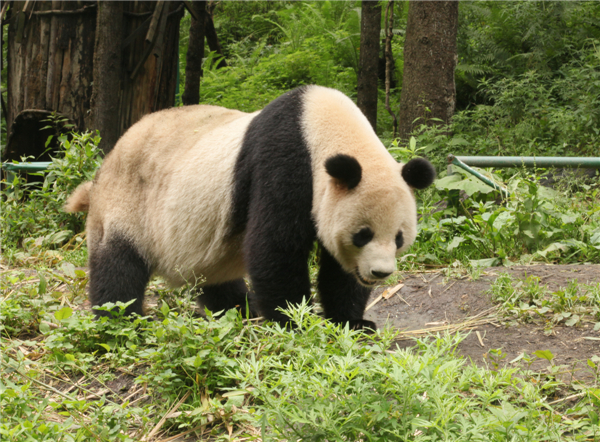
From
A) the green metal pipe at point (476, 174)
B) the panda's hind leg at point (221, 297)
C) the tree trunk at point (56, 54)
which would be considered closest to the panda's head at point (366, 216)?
the panda's hind leg at point (221, 297)

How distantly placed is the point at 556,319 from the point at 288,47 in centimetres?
996

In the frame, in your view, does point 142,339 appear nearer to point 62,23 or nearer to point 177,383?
point 177,383

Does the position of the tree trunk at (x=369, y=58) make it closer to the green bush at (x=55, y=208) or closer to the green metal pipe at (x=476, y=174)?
the green metal pipe at (x=476, y=174)

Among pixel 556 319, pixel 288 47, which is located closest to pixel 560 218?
pixel 556 319

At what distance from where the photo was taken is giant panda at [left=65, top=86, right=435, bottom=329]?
324cm

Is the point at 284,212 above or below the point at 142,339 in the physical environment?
above

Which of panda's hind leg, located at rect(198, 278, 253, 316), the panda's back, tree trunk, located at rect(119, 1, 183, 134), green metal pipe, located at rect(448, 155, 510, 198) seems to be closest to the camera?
the panda's back

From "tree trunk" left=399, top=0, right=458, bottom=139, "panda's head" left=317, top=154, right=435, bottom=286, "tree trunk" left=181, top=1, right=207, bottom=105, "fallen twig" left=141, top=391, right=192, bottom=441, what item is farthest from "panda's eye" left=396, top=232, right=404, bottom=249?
"tree trunk" left=181, top=1, right=207, bottom=105

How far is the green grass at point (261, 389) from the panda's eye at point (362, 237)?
0.69 metres

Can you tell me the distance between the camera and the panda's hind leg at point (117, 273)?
3.82m

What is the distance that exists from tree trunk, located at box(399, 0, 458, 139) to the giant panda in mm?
3407

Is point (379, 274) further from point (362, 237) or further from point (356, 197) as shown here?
point (356, 197)

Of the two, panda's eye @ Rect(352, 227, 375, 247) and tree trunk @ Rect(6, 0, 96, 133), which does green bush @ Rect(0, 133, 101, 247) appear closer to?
tree trunk @ Rect(6, 0, 96, 133)

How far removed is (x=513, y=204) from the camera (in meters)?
4.77
